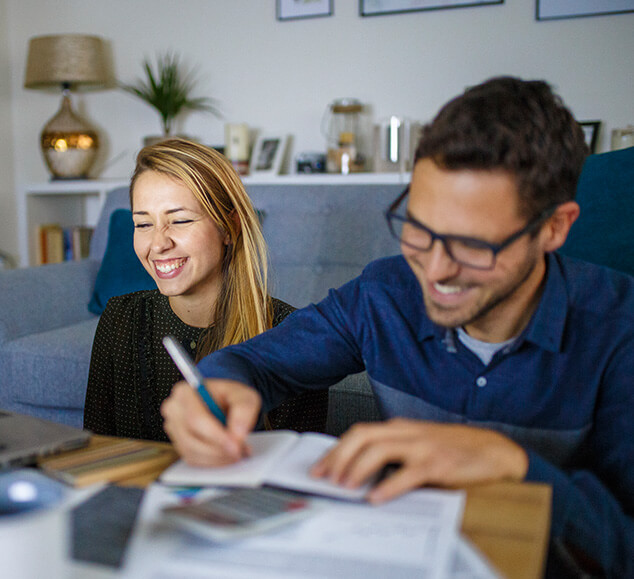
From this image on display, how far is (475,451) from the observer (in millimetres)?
601

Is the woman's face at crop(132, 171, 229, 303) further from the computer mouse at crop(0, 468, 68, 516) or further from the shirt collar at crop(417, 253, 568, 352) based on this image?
the computer mouse at crop(0, 468, 68, 516)

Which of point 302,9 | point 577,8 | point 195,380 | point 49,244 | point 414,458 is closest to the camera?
point 414,458

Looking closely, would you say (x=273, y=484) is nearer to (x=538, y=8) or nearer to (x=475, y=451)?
(x=475, y=451)

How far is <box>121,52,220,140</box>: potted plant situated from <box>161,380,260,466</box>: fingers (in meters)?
2.67

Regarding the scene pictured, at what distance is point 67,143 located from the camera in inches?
127

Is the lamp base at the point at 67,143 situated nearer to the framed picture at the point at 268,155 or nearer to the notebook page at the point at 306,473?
the framed picture at the point at 268,155

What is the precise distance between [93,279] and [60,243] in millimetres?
1132

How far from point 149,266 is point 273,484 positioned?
36.9 inches

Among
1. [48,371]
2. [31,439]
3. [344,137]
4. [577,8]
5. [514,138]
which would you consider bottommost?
[48,371]

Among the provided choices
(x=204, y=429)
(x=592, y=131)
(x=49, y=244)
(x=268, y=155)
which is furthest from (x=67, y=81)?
(x=204, y=429)

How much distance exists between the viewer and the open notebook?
22.5 inches

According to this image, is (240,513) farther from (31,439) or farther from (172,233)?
(172,233)

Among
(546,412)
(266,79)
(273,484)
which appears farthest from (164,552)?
(266,79)

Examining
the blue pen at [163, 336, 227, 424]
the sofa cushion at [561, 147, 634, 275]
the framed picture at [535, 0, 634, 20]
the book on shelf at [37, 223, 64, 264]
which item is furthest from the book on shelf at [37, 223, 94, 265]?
the blue pen at [163, 336, 227, 424]
